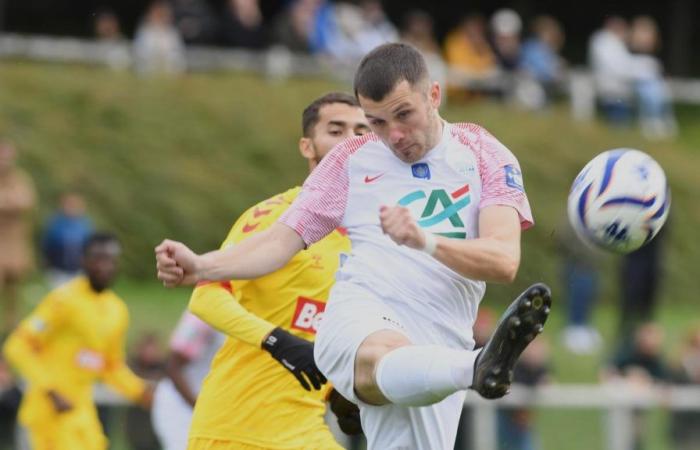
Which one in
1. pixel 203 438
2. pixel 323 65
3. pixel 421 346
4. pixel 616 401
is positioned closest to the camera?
pixel 421 346

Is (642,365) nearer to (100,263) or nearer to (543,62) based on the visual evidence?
(100,263)

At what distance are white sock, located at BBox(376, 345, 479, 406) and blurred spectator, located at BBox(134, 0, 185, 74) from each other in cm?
1639

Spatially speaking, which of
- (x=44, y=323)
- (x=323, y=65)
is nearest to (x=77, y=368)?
(x=44, y=323)

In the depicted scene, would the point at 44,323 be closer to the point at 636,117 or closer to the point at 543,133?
the point at 543,133

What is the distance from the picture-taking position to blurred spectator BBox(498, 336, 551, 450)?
1533 cm

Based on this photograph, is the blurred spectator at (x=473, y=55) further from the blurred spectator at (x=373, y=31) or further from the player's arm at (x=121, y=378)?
the player's arm at (x=121, y=378)

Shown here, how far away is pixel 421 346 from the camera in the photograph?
682 centimetres

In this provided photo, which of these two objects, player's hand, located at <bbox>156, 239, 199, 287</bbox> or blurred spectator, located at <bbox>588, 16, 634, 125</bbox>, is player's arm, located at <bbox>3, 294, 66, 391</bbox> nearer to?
player's hand, located at <bbox>156, 239, 199, 287</bbox>

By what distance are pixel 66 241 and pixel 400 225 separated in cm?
1260

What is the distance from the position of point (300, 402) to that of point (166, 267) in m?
1.40

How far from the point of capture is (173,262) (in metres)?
7.00

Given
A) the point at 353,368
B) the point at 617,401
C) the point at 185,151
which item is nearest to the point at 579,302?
the point at 617,401

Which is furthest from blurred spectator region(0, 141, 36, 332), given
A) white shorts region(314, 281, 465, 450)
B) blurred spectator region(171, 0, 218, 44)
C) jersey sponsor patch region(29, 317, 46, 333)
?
white shorts region(314, 281, 465, 450)

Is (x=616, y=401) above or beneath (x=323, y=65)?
beneath
